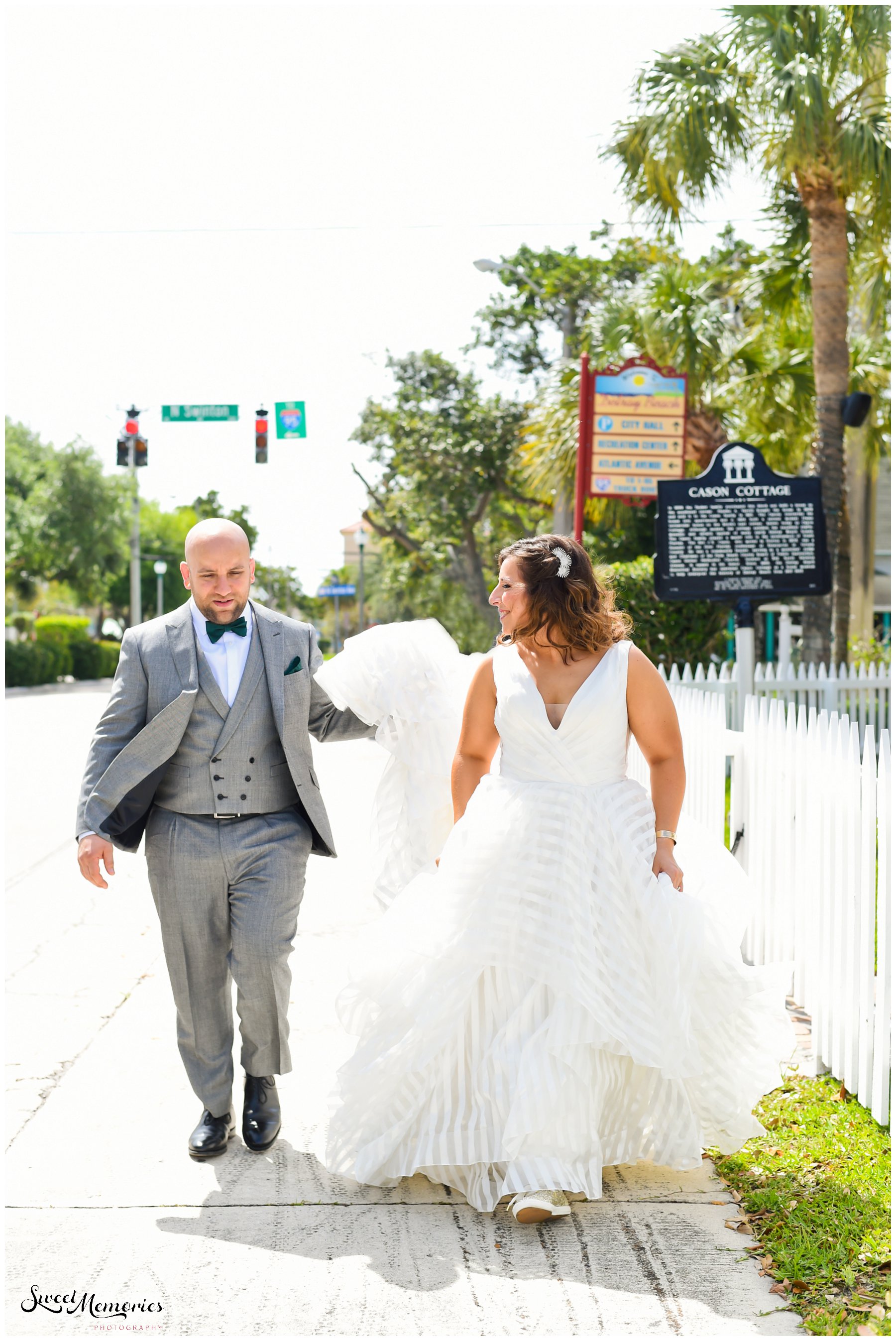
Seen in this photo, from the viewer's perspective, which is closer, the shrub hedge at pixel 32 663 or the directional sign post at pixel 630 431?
the directional sign post at pixel 630 431


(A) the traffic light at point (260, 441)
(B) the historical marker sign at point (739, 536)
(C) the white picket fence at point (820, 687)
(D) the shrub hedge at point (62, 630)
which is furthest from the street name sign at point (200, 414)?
(D) the shrub hedge at point (62, 630)

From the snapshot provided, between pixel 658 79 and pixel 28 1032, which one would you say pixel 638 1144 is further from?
pixel 658 79

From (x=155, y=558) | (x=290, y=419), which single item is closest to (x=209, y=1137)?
(x=290, y=419)

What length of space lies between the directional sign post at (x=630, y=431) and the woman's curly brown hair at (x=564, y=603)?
9.06 meters

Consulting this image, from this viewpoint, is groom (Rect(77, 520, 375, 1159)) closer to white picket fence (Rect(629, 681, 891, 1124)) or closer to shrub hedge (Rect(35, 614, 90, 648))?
white picket fence (Rect(629, 681, 891, 1124))

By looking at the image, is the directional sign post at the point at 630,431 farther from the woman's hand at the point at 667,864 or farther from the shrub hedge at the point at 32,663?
the shrub hedge at the point at 32,663

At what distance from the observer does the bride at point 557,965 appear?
3.42m

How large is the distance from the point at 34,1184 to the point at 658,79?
39.7 ft

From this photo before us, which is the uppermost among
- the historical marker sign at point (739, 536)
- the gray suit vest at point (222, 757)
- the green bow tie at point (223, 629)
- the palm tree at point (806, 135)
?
the palm tree at point (806, 135)

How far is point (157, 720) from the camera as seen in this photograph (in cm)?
388

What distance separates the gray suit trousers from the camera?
155 inches

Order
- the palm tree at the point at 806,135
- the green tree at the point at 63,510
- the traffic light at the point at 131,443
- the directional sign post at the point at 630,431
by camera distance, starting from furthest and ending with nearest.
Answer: the green tree at the point at 63,510 → the traffic light at the point at 131,443 → the directional sign post at the point at 630,431 → the palm tree at the point at 806,135

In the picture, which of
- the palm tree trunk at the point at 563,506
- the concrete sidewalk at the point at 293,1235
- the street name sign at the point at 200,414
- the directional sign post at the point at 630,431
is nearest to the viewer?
the concrete sidewalk at the point at 293,1235

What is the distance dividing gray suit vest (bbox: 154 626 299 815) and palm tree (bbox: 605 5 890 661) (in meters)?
9.38
